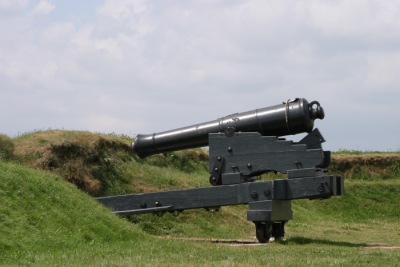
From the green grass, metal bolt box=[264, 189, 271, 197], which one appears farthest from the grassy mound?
metal bolt box=[264, 189, 271, 197]

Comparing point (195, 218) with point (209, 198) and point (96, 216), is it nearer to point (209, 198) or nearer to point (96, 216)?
point (209, 198)

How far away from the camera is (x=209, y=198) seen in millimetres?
19266

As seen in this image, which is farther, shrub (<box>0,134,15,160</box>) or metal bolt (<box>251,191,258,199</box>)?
shrub (<box>0,134,15,160</box>)

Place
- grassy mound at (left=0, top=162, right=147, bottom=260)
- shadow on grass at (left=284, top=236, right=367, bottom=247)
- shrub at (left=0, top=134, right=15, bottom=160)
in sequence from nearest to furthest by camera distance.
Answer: grassy mound at (left=0, top=162, right=147, bottom=260), shadow on grass at (left=284, top=236, right=367, bottom=247), shrub at (left=0, top=134, right=15, bottom=160)

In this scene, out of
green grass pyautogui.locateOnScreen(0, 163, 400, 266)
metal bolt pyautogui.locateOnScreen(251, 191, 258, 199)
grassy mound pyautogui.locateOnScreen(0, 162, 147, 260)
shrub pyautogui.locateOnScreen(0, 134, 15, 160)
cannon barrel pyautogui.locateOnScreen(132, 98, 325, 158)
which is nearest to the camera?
green grass pyautogui.locateOnScreen(0, 163, 400, 266)

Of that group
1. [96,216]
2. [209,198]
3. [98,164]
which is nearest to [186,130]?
[209,198]

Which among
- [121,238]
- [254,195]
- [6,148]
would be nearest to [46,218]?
[121,238]

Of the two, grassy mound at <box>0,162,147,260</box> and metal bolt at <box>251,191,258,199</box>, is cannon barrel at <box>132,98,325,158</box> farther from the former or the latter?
grassy mound at <box>0,162,147,260</box>

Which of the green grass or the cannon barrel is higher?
the cannon barrel

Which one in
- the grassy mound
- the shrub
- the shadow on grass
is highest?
the shrub

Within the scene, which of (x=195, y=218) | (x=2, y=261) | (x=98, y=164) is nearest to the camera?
(x=2, y=261)

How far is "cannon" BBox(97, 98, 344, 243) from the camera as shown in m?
18.2

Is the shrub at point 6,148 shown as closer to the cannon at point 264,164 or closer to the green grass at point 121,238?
the green grass at point 121,238

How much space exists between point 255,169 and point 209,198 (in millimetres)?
1272
